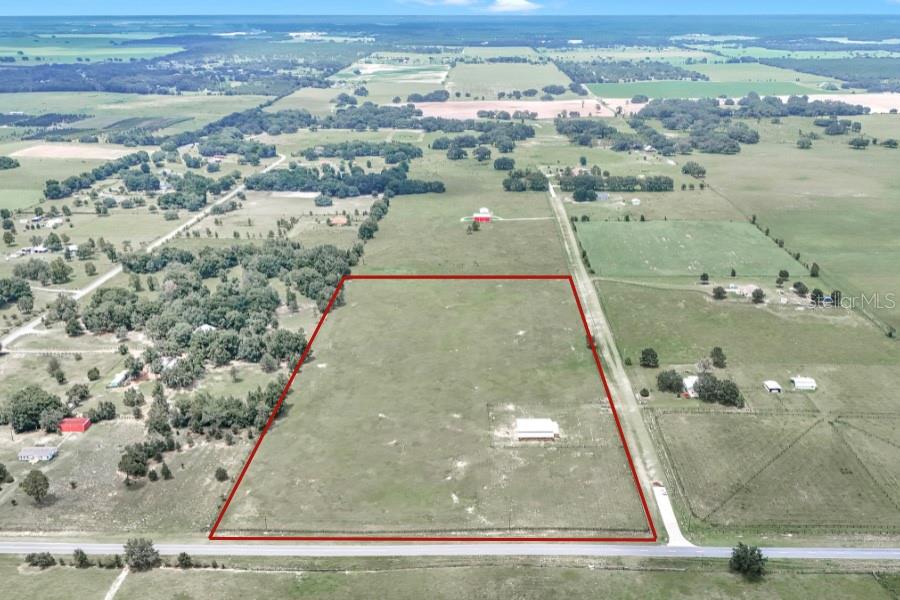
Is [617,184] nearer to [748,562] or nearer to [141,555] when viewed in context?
[748,562]

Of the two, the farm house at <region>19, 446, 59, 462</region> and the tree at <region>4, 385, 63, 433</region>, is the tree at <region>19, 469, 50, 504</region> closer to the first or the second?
the farm house at <region>19, 446, 59, 462</region>

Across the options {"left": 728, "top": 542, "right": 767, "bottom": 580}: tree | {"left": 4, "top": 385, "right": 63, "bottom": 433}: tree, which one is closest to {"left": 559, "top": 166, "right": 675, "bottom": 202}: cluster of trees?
{"left": 728, "top": 542, "right": 767, "bottom": 580}: tree

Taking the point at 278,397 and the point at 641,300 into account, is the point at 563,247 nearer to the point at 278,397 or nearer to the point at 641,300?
the point at 641,300

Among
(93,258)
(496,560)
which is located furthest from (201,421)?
(93,258)

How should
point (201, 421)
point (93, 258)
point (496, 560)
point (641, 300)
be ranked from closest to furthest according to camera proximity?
point (496, 560) → point (201, 421) → point (641, 300) → point (93, 258)

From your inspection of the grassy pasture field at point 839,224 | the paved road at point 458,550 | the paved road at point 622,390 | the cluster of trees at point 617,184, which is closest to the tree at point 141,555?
the paved road at point 458,550
